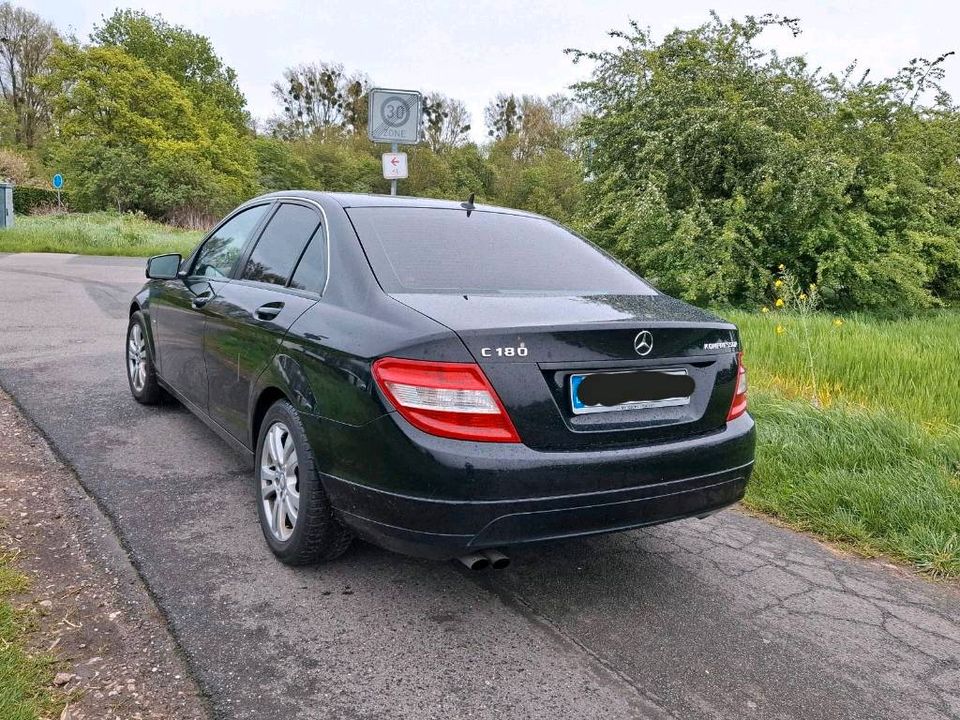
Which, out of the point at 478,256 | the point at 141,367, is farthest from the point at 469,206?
the point at 141,367

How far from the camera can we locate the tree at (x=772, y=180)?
33.8 ft

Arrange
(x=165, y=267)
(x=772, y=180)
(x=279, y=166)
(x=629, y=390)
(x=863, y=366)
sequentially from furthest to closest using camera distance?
1. (x=279, y=166)
2. (x=772, y=180)
3. (x=863, y=366)
4. (x=165, y=267)
5. (x=629, y=390)

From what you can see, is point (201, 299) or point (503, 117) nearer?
point (201, 299)

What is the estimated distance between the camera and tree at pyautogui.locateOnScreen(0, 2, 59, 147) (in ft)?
155

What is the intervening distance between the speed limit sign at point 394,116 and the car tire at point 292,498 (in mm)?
6838

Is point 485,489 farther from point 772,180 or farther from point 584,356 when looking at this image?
point 772,180

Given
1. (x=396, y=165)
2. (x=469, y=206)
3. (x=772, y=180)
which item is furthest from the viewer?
(x=772, y=180)

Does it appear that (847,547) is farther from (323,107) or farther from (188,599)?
(323,107)

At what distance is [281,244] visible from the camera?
3.62 m

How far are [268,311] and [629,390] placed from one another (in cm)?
163

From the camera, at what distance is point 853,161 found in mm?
10406

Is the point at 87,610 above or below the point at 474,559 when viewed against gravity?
below

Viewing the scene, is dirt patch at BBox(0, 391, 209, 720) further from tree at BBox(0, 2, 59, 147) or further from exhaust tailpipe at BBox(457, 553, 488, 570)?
tree at BBox(0, 2, 59, 147)

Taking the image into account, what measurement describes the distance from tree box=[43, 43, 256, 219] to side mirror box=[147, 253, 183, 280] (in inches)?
1440
